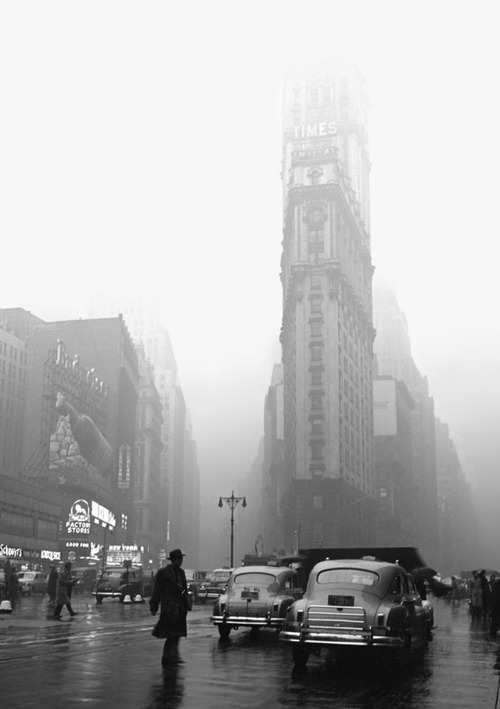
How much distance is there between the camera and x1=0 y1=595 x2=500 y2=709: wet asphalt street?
34.2 feet

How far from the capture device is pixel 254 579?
67.7ft

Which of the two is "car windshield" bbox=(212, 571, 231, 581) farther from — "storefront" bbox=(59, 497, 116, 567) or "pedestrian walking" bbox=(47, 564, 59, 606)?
"storefront" bbox=(59, 497, 116, 567)

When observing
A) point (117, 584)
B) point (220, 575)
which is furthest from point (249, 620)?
point (117, 584)

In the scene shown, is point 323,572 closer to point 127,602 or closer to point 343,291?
point 127,602

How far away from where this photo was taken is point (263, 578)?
2064 cm

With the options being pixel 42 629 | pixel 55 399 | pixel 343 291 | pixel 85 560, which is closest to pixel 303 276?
pixel 343 291

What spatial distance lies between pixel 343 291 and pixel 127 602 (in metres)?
99.1

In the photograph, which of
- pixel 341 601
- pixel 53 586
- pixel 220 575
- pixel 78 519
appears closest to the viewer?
pixel 341 601

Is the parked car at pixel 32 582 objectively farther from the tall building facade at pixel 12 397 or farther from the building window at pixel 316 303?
the tall building facade at pixel 12 397

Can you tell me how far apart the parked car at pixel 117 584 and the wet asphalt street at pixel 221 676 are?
80.2ft

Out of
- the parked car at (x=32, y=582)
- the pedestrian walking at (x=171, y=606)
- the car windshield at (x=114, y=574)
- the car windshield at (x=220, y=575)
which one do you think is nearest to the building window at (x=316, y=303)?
the parked car at (x=32, y=582)

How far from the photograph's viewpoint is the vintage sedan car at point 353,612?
14055mm

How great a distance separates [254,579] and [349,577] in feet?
19.4

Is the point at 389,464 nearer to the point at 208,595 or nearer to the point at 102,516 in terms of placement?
the point at 102,516
